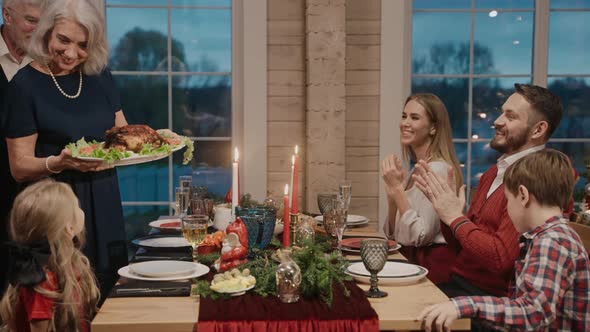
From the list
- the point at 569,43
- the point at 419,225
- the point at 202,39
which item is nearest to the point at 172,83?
the point at 202,39

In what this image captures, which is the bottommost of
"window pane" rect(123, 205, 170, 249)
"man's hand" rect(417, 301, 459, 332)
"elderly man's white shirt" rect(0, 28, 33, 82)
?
"window pane" rect(123, 205, 170, 249)

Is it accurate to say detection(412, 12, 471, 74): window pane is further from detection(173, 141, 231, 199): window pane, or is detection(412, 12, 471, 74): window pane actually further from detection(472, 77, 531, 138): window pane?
detection(173, 141, 231, 199): window pane

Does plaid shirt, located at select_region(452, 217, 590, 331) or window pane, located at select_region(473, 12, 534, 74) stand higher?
window pane, located at select_region(473, 12, 534, 74)

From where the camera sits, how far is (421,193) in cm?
283

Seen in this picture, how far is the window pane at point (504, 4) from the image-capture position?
4629 millimetres

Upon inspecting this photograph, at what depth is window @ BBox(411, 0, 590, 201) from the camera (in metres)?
4.63

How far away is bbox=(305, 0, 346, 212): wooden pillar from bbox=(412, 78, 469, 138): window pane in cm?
79

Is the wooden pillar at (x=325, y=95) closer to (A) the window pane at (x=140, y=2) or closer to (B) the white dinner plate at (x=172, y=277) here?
(A) the window pane at (x=140, y=2)

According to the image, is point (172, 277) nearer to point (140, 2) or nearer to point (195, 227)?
point (195, 227)

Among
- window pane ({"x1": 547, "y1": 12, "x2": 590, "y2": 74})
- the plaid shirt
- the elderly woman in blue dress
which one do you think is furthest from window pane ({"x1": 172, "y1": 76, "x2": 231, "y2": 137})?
the plaid shirt

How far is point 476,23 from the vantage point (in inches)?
183

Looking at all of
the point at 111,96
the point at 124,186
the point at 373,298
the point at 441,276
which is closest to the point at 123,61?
the point at 124,186

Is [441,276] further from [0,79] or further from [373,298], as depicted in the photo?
[0,79]

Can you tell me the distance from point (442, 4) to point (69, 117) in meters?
2.95
